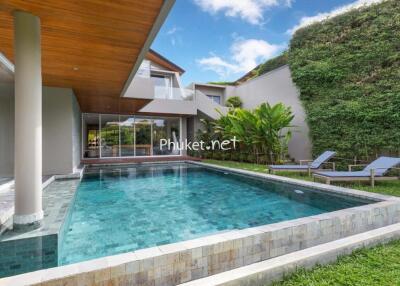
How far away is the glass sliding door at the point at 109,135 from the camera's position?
1727cm

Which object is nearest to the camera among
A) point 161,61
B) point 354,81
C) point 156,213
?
point 156,213

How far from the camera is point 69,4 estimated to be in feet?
13.1

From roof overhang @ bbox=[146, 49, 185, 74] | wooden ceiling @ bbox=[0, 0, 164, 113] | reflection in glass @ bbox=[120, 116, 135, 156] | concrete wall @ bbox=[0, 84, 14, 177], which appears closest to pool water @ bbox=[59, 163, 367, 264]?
concrete wall @ bbox=[0, 84, 14, 177]

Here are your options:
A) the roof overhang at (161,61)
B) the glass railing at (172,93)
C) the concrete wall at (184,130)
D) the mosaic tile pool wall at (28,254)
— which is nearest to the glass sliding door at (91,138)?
the glass railing at (172,93)

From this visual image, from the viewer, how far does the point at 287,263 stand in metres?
3.01

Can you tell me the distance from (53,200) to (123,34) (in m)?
4.24

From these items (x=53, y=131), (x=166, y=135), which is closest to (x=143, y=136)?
(x=166, y=135)

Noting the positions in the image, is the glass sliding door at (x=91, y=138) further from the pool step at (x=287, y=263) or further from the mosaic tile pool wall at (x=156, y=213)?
the pool step at (x=287, y=263)

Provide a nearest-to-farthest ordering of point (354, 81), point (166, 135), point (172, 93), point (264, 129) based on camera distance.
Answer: point (354, 81), point (264, 129), point (172, 93), point (166, 135)

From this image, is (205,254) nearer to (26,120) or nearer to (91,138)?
(26,120)

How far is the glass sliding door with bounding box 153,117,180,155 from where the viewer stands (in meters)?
18.9

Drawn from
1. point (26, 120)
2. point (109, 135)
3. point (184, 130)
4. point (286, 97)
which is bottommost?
point (26, 120)

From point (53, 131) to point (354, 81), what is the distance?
1290 cm

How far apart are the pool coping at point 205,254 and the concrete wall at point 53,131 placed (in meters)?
7.87
